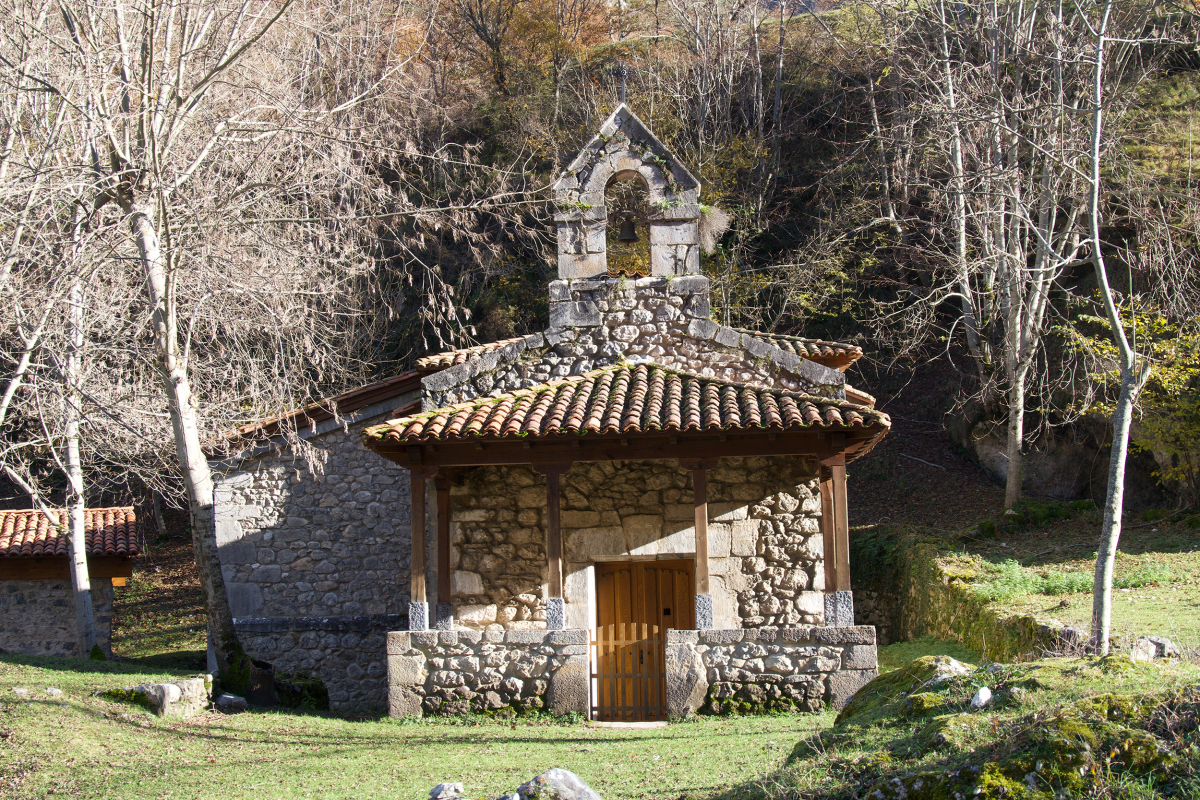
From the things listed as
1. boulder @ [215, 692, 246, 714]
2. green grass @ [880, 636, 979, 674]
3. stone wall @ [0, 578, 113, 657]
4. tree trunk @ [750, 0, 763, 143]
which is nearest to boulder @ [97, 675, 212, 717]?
boulder @ [215, 692, 246, 714]

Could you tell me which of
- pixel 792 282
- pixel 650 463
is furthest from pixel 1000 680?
pixel 792 282

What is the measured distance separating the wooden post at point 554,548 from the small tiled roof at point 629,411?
1.76 ft

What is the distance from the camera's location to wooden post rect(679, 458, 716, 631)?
852cm

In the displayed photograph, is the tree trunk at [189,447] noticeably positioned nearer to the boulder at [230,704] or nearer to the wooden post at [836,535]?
the boulder at [230,704]

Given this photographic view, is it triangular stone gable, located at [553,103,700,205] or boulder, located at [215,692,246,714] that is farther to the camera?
triangular stone gable, located at [553,103,700,205]

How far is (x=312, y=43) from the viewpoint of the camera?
10727mm

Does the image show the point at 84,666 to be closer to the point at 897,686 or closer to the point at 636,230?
the point at 897,686

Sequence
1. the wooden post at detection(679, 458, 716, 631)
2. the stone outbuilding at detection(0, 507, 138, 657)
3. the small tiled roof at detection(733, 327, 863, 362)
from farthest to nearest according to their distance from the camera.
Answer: the stone outbuilding at detection(0, 507, 138, 657) → the small tiled roof at detection(733, 327, 863, 362) → the wooden post at detection(679, 458, 716, 631)

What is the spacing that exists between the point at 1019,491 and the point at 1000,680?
40.4 feet

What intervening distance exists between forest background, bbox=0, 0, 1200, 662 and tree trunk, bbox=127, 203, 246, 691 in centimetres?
4

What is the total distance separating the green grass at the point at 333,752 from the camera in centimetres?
563

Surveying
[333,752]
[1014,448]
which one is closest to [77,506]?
[333,752]

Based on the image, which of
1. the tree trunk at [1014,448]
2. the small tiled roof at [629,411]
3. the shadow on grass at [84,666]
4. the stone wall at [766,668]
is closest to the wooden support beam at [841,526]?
the stone wall at [766,668]

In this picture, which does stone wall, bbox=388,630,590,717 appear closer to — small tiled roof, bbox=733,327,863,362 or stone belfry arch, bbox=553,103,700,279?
stone belfry arch, bbox=553,103,700,279
